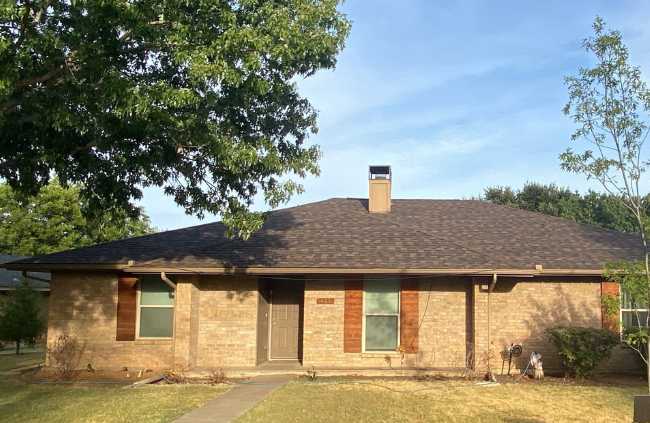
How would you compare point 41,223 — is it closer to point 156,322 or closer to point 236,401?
point 156,322

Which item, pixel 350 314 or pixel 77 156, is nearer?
pixel 77 156

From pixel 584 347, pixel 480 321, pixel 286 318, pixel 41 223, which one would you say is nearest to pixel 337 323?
pixel 286 318

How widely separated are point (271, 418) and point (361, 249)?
688 centimetres

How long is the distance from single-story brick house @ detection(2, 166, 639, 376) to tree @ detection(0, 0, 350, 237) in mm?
3645

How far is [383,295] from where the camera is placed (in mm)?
15875

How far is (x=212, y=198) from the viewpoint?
12.4 metres

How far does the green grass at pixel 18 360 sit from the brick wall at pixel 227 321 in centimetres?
598

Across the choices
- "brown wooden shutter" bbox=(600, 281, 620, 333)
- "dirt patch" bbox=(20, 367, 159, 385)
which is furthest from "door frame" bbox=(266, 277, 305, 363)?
A: "brown wooden shutter" bbox=(600, 281, 620, 333)

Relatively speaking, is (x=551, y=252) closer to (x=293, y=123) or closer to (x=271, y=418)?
(x=293, y=123)

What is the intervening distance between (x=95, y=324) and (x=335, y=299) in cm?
615

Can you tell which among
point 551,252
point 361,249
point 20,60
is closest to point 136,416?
point 20,60

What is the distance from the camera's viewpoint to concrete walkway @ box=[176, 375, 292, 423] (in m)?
10.0

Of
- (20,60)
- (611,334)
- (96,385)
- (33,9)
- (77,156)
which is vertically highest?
(33,9)

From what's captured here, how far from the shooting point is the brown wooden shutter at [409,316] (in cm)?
1556
